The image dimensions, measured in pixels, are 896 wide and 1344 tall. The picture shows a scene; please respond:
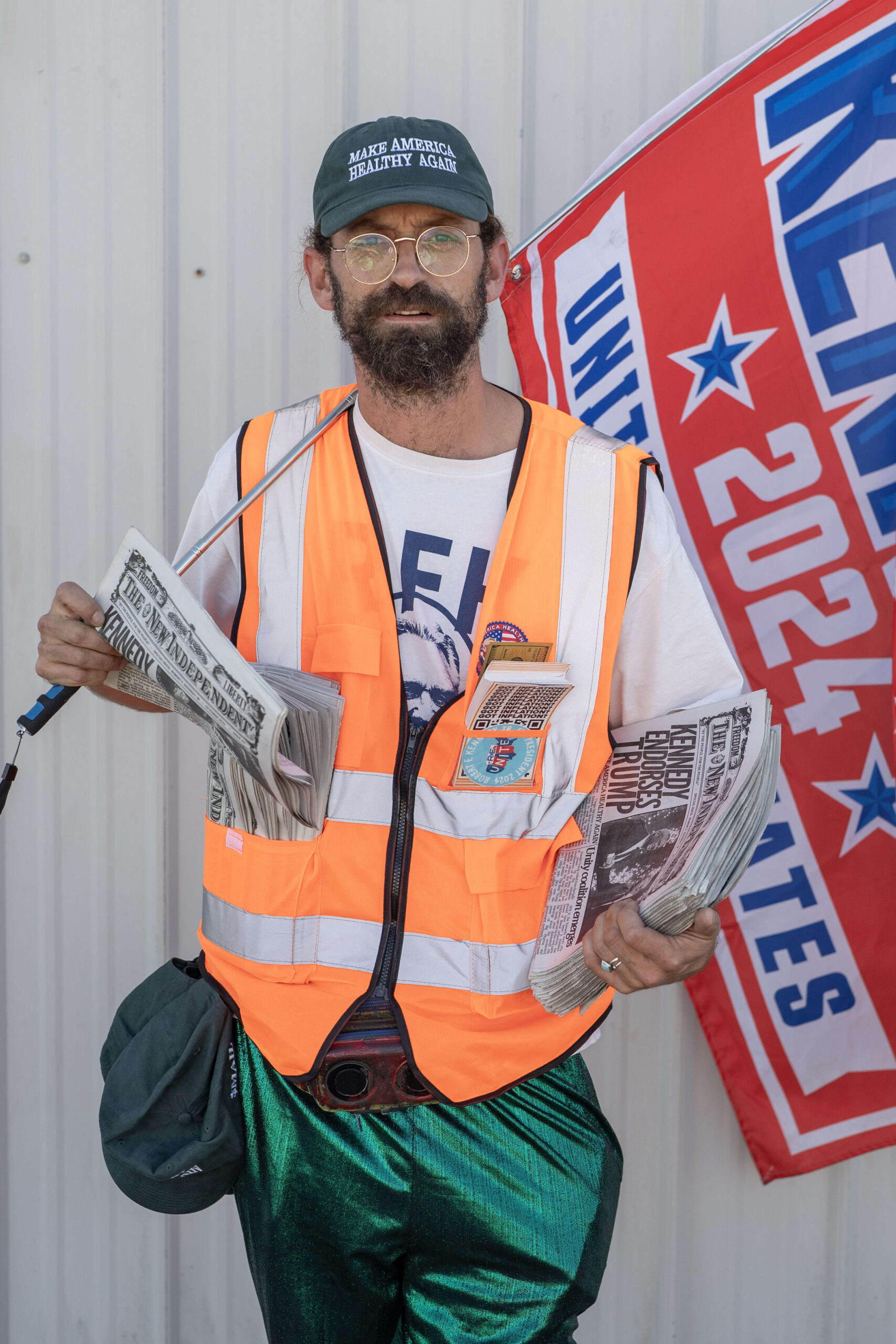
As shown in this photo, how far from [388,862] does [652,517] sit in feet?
2.04

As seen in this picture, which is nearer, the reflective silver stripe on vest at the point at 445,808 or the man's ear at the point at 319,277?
the reflective silver stripe on vest at the point at 445,808

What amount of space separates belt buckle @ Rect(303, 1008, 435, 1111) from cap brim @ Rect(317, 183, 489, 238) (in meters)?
1.11

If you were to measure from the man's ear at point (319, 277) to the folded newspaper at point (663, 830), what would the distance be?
2.57 ft

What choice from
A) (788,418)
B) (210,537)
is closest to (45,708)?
(210,537)

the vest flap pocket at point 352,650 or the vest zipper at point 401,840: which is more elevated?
the vest flap pocket at point 352,650

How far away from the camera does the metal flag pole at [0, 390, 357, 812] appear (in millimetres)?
1405

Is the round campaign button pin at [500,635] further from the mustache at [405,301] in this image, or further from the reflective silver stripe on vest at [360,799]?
the mustache at [405,301]

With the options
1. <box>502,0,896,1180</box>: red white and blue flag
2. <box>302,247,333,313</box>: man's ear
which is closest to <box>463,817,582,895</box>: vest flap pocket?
<box>502,0,896,1180</box>: red white and blue flag

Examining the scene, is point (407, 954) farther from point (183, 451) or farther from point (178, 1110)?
point (183, 451)

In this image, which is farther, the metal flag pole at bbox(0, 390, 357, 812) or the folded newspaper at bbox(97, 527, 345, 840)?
the metal flag pole at bbox(0, 390, 357, 812)

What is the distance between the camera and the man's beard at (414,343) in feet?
4.88

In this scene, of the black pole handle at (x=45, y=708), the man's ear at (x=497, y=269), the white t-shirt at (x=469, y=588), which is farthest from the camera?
the man's ear at (x=497, y=269)

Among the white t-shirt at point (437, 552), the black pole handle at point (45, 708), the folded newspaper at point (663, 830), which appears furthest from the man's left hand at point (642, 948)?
the black pole handle at point (45, 708)

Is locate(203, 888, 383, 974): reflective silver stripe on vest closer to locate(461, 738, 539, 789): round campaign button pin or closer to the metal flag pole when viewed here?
locate(461, 738, 539, 789): round campaign button pin
